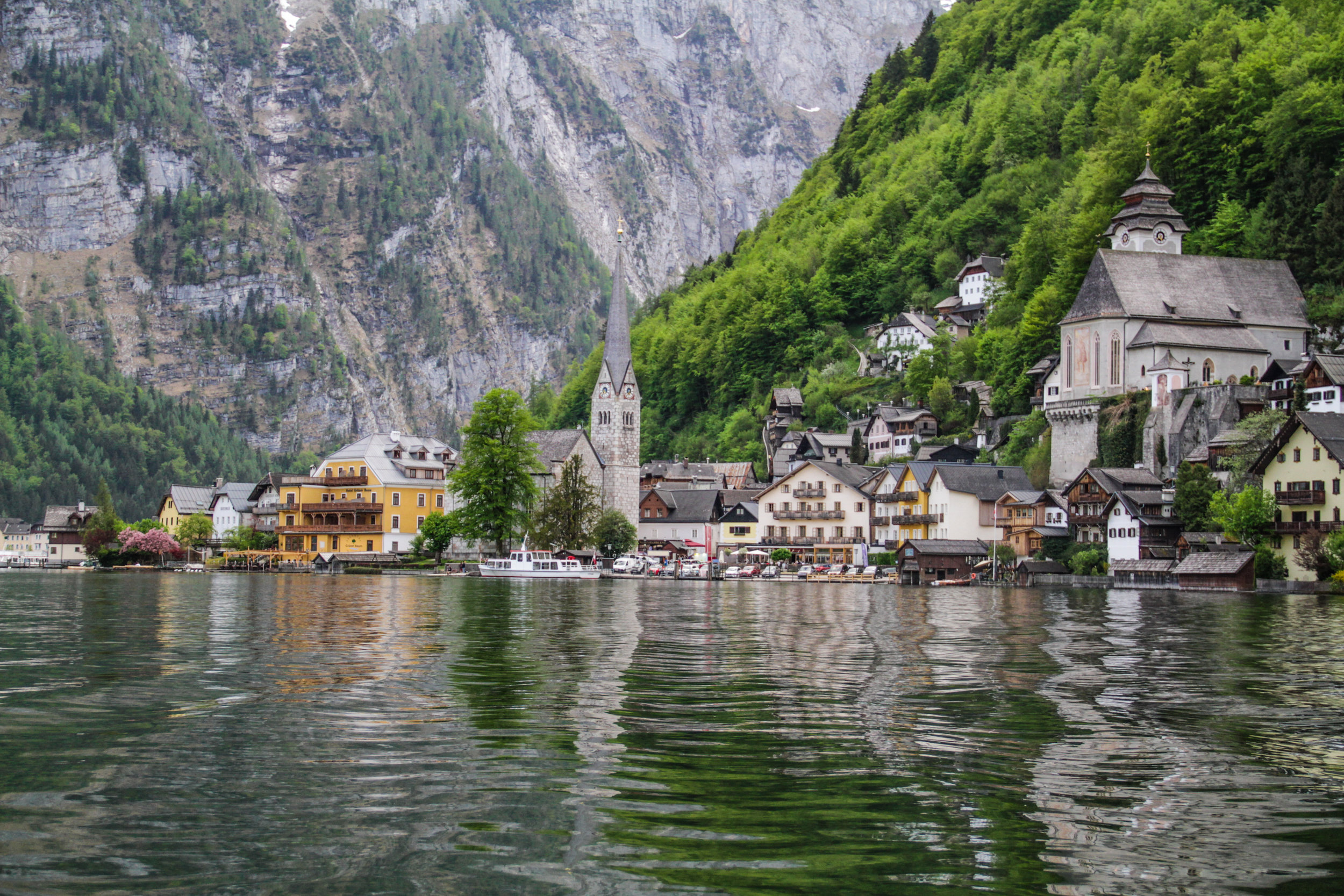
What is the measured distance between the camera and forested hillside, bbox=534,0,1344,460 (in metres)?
91.5

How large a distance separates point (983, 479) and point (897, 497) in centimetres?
784

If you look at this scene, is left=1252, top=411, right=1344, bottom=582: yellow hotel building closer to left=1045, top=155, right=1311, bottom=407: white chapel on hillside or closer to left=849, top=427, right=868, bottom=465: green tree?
left=1045, top=155, right=1311, bottom=407: white chapel on hillside

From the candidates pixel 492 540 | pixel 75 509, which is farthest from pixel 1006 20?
pixel 75 509

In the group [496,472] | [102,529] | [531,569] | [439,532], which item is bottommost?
[531,569]

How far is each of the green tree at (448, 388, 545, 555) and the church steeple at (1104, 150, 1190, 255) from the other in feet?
141

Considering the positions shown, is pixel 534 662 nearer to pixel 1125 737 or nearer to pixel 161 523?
pixel 1125 737

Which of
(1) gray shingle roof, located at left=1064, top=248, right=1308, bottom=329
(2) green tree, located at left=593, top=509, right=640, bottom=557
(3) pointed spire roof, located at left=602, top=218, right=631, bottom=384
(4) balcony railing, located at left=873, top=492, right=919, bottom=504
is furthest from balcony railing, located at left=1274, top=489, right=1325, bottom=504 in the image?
(3) pointed spire roof, located at left=602, top=218, right=631, bottom=384

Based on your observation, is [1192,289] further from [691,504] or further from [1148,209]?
[691,504]

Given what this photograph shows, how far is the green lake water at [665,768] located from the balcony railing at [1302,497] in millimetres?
38264

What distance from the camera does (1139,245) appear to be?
94812 mm

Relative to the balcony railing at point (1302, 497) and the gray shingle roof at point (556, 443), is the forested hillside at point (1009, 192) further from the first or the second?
the balcony railing at point (1302, 497)

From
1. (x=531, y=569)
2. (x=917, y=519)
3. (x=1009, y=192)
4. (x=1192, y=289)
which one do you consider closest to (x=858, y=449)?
(x=917, y=519)

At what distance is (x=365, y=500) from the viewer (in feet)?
382

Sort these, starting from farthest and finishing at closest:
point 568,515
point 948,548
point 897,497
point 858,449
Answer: point 858,449, point 568,515, point 897,497, point 948,548
